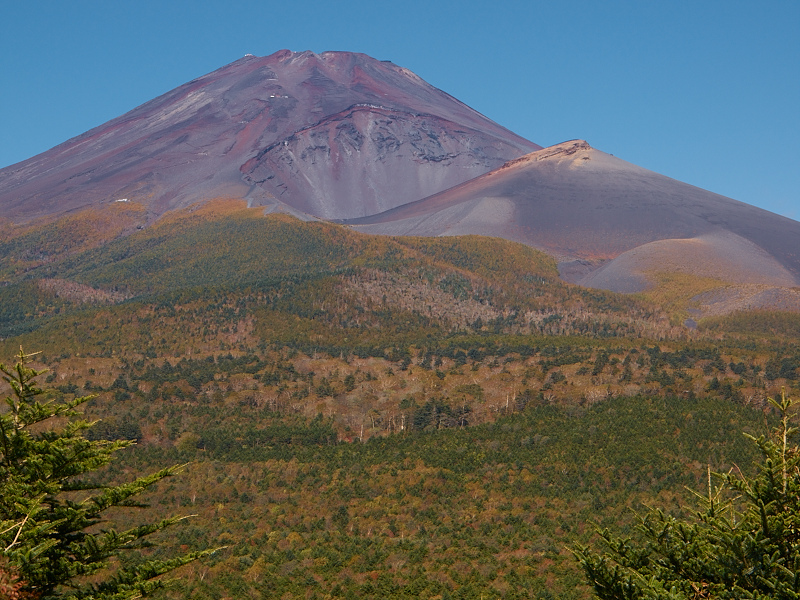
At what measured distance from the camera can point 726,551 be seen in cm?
1602

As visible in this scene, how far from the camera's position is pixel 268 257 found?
626ft

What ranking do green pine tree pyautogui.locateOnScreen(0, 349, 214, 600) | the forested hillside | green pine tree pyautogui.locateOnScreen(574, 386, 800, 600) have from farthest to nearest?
the forested hillside
green pine tree pyautogui.locateOnScreen(0, 349, 214, 600)
green pine tree pyautogui.locateOnScreen(574, 386, 800, 600)

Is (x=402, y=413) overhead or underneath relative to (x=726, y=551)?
underneath

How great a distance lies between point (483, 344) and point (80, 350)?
55.8 m

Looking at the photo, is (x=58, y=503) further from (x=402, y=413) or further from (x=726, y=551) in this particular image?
(x=402, y=413)

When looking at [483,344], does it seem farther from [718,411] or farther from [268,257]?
[268,257]

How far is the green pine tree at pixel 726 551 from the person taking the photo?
15438 millimetres

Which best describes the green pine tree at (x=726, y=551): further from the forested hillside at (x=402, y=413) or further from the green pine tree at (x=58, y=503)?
the forested hillside at (x=402, y=413)

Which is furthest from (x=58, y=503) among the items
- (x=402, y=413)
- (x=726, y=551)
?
(x=402, y=413)

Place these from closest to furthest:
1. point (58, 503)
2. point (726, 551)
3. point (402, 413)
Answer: point (726, 551) < point (58, 503) < point (402, 413)

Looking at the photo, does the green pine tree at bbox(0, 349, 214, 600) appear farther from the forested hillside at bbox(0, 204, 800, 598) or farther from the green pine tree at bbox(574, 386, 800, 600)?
the green pine tree at bbox(574, 386, 800, 600)

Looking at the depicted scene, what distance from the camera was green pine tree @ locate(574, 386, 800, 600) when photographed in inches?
608

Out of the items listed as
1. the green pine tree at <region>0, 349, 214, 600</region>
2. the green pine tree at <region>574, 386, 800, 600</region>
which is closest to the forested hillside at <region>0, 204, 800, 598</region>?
the green pine tree at <region>0, 349, 214, 600</region>

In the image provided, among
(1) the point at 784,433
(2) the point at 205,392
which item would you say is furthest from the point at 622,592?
(2) the point at 205,392
